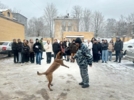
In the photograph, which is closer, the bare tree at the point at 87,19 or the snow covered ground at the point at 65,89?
the snow covered ground at the point at 65,89

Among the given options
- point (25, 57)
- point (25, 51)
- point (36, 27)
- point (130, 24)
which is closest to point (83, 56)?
point (25, 51)

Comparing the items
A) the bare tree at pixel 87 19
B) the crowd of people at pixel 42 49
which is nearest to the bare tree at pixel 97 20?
the bare tree at pixel 87 19

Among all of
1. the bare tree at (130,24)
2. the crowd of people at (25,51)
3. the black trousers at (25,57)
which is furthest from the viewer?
the bare tree at (130,24)

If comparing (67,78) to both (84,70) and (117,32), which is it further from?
(117,32)

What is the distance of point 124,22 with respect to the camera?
62094 mm

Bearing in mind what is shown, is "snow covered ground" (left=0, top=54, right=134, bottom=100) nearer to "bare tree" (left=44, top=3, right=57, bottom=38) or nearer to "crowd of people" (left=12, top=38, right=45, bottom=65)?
"crowd of people" (left=12, top=38, right=45, bottom=65)

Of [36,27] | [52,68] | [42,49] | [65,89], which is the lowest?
[65,89]

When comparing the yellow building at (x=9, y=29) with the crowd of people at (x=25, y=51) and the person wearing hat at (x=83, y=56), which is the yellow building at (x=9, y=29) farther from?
the person wearing hat at (x=83, y=56)

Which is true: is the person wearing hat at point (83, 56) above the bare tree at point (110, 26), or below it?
below

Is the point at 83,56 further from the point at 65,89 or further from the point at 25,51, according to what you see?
the point at 25,51

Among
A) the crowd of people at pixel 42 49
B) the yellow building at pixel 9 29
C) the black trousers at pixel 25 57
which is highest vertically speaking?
the yellow building at pixel 9 29

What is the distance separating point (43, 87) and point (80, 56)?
162cm

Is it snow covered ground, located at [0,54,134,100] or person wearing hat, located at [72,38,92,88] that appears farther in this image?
person wearing hat, located at [72,38,92,88]

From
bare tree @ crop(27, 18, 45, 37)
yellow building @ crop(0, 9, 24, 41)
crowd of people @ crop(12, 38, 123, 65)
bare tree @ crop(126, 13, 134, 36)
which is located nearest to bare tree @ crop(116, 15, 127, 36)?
bare tree @ crop(126, 13, 134, 36)
